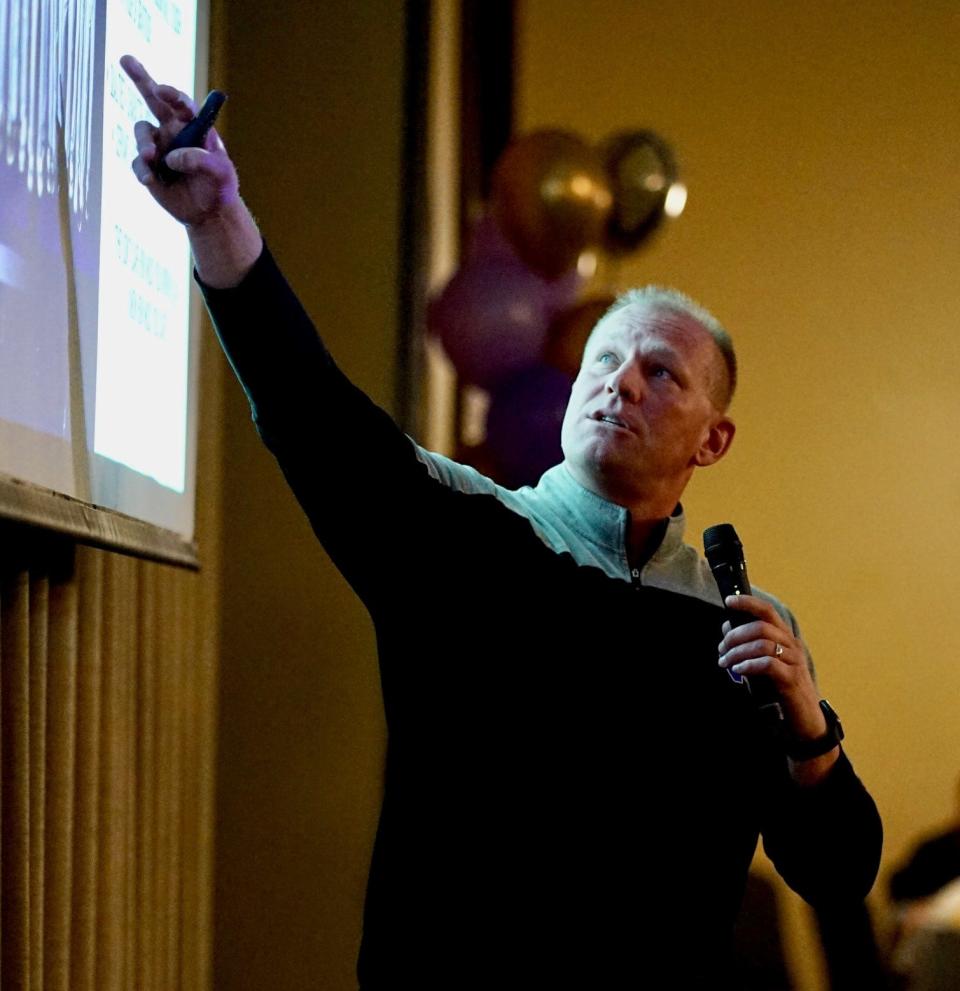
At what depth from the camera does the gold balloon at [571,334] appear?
263cm

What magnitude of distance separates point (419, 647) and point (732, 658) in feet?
1.14

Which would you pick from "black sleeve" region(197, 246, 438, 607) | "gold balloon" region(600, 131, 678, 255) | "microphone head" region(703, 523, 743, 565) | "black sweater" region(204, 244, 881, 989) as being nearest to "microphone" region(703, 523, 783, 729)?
"microphone head" region(703, 523, 743, 565)

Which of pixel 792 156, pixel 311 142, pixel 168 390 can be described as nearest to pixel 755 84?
pixel 792 156

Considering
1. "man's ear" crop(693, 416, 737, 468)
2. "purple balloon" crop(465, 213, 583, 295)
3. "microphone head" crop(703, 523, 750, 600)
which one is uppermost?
"purple balloon" crop(465, 213, 583, 295)

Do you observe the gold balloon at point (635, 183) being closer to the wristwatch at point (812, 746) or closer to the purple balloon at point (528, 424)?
the purple balloon at point (528, 424)

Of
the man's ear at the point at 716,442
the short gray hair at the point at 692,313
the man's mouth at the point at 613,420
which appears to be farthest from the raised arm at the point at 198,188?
the man's ear at the point at 716,442

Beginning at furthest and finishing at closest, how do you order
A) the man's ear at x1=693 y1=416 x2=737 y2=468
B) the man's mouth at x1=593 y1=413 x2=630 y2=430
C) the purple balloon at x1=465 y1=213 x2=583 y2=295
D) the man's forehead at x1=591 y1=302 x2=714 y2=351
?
the purple balloon at x1=465 y1=213 x2=583 y2=295 < the man's ear at x1=693 y1=416 x2=737 y2=468 < the man's forehead at x1=591 y1=302 x2=714 y2=351 < the man's mouth at x1=593 y1=413 x2=630 y2=430

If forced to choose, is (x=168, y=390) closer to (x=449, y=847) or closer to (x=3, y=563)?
(x=3, y=563)

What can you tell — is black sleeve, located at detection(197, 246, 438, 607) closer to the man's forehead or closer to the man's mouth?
the man's mouth

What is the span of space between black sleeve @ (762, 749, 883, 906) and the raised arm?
2.91ft

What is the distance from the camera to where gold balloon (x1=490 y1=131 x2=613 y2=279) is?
265 cm

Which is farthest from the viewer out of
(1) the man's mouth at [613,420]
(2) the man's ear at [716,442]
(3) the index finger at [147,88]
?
(2) the man's ear at [716,442]

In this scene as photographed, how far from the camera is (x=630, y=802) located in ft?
4.58

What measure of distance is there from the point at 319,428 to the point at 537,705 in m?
0.40
